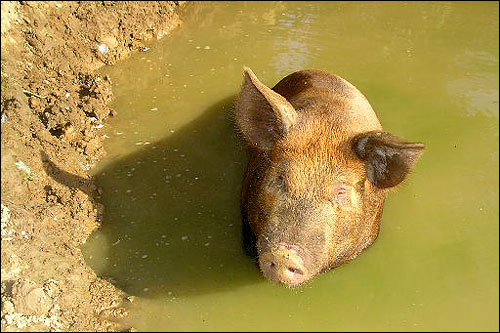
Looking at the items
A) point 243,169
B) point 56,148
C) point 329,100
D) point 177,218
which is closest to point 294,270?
point 177,218

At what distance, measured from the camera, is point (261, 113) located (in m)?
4.21

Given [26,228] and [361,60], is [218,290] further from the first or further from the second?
[361,60]

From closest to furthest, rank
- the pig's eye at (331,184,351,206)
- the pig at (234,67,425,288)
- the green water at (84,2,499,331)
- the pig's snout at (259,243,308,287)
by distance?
1. the pig's snout at (259,243,308,287)
2. the pig at (234,67,425,288)
3. the pig's eye at (331,184,351,206)
4. the green water at (84,2,499,331)

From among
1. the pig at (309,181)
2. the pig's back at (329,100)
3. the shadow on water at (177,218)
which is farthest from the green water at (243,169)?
the pig's back at (329,100)

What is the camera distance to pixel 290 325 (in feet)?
14.0

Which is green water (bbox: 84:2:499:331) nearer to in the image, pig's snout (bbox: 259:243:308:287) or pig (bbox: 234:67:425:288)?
pig (bbox: 234:67:425:288)

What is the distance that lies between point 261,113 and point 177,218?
1599 millimetres

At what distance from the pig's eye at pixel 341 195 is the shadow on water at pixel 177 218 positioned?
4.19ft

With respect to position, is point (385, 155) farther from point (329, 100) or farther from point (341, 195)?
point (329, 100)

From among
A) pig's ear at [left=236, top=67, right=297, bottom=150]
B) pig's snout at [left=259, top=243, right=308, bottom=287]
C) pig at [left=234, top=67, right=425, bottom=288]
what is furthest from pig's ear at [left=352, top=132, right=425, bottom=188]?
pig's snout at [left=259, top=243, right=308, bottom=287]

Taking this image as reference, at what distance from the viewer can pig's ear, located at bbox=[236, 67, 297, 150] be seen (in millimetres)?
3967

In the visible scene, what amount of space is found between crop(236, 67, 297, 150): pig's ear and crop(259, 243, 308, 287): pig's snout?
3.57ft

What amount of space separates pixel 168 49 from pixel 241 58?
1.16m

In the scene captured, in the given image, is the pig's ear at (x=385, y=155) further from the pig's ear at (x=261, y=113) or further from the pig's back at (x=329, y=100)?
the pig's ear at (x=261, y=113)
